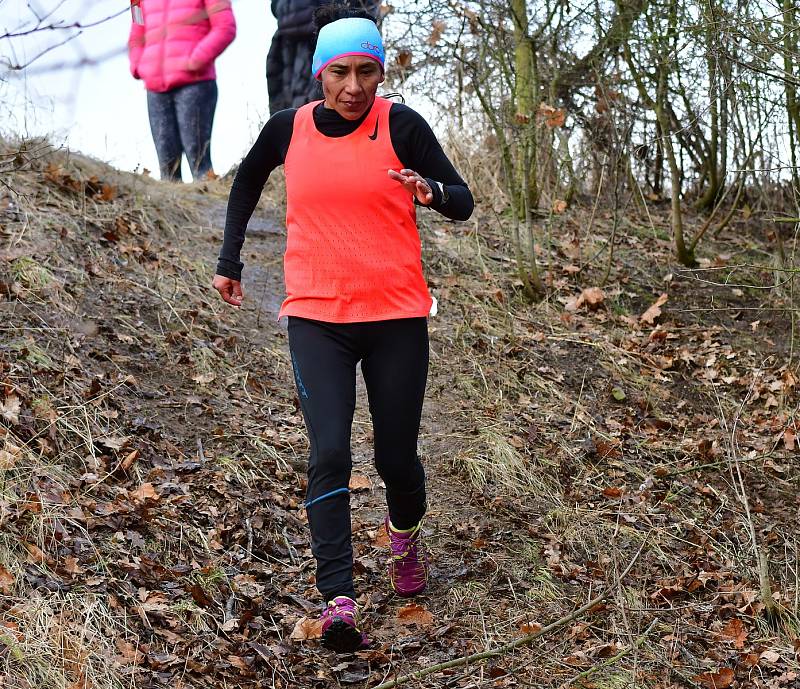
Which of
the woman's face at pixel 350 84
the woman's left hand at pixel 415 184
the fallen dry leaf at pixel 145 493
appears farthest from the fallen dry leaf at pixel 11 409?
the woman's left hand at pixel 415 184

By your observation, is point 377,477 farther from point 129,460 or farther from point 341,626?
point 341,626

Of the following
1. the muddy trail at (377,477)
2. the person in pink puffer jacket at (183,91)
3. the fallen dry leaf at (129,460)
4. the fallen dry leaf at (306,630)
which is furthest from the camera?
the person in pink puffer jacket at (183,91)

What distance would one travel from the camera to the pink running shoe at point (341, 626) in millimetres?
3512

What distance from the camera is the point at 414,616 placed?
4.11m

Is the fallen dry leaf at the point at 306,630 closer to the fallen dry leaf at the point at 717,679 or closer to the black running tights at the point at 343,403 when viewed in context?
the black running tights at the point at 343,403

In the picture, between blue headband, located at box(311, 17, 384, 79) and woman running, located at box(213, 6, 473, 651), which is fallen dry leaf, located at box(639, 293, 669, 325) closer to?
woman running, located at box(213, 6, 473, 651)

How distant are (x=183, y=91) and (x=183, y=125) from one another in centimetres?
35

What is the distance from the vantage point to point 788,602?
4438 mm

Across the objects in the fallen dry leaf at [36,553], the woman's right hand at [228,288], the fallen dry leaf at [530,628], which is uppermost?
the woman's right hand at [228,288]

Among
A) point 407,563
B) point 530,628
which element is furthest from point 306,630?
point 530,628

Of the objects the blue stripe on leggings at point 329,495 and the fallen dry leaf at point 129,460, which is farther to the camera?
the fallen dry leaf at point 129,460

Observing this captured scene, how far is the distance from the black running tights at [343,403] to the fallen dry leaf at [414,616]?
1.89 feet

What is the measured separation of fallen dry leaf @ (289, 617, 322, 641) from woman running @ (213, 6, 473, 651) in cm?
25

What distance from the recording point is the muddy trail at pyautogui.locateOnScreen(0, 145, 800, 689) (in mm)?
3760
